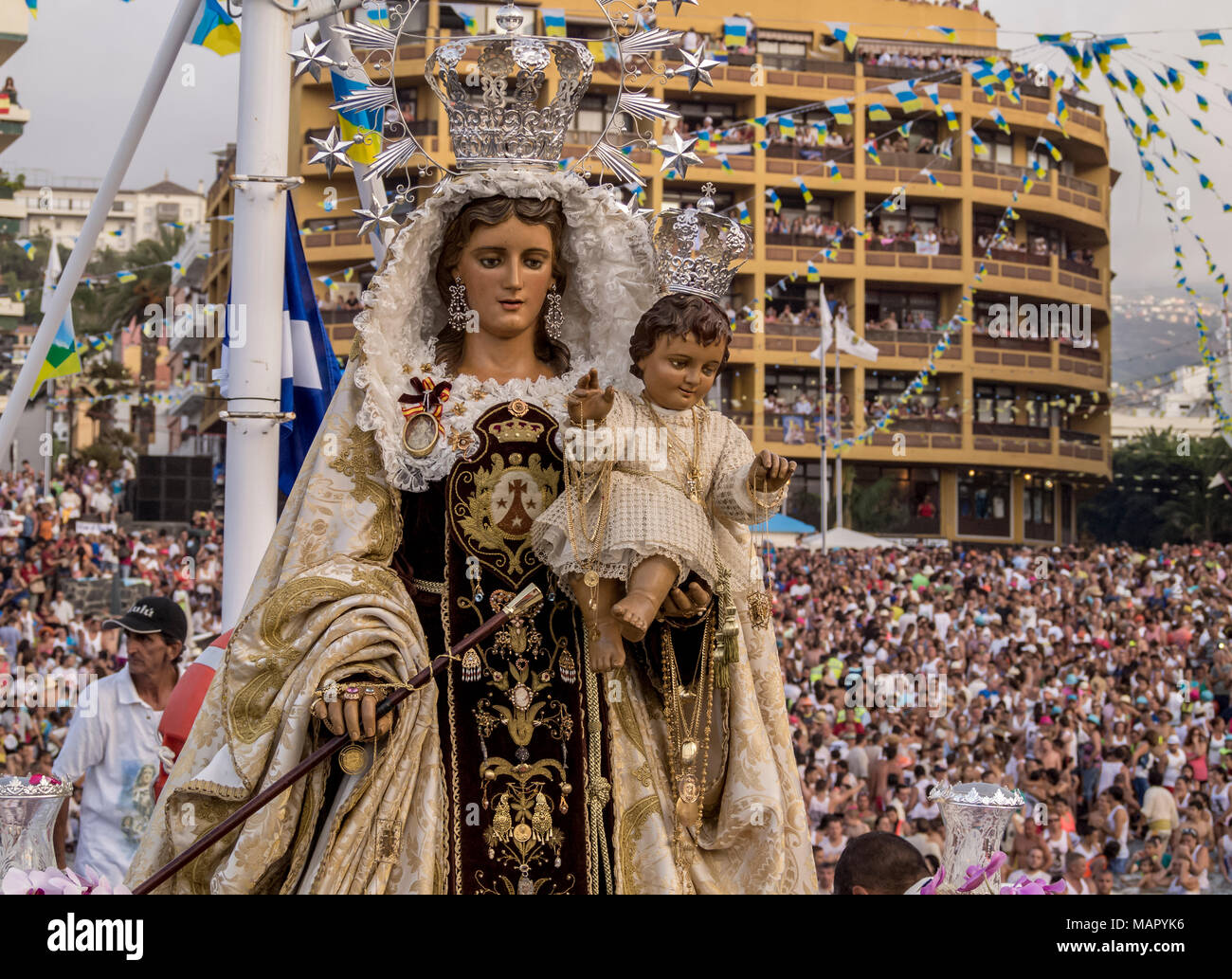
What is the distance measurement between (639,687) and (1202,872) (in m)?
7.94

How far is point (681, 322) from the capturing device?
3543mm

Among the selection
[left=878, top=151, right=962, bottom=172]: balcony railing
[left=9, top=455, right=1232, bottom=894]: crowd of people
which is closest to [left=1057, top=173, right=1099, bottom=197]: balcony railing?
[left=878, top=151, right=962, bottom=172]: balcony railing

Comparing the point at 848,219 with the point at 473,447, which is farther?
the point at 848,219

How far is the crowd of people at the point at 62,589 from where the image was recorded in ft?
40.1

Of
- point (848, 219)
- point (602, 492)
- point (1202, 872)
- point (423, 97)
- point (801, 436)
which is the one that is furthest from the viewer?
point (848, 219)

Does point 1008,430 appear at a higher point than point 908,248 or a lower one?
lower

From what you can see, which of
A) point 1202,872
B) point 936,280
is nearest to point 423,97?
point 936,280

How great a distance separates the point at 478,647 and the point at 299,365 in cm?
296

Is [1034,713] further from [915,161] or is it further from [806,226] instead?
[915,161]

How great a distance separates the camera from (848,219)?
41.2m

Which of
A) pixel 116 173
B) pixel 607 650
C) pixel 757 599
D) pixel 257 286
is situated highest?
pixel 116 173

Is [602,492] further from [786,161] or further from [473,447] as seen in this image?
[786,161]

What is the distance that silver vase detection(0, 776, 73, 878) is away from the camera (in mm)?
3408

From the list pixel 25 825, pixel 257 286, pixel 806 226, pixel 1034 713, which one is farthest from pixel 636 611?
pixel 806 226
